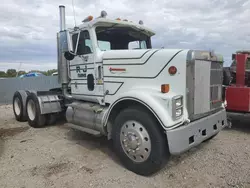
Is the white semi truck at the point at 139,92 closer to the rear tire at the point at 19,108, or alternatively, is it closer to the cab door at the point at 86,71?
the cab door at the point at 86,71

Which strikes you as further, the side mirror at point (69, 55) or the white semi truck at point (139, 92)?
the side mirror at point (69, 55)

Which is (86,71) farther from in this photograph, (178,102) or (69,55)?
(178,102)

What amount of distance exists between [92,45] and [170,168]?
2795 mm

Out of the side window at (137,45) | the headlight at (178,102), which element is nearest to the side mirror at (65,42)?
the side window at (137,45)

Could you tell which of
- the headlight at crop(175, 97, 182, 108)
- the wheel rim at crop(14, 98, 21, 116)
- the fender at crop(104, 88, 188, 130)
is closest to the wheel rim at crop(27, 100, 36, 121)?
the wheel rim at crop(14, 98, 21, 116)

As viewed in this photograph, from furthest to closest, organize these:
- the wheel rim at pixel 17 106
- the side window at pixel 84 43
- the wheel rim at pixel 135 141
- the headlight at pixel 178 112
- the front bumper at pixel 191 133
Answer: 1. the wheel rim at pixel 17 106
2. the side window at pixel 84 43
3. the wheel rim at pixel 135 141
4. the headlight at pixel 178 112
5. the front bumper at pixel 191 133

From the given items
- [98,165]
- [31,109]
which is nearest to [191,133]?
[98,165]

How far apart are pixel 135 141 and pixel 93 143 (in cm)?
186

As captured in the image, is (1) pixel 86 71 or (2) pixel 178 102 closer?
(2) pixel 178 102

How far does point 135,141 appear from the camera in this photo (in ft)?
11.9

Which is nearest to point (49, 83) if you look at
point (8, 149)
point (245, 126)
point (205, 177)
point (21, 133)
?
point (21, 133)

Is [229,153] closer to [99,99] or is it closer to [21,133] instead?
[99,99]

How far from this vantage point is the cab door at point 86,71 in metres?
4.81

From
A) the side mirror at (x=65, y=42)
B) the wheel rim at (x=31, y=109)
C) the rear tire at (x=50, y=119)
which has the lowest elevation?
the rear tire at (x=50, y=119)
